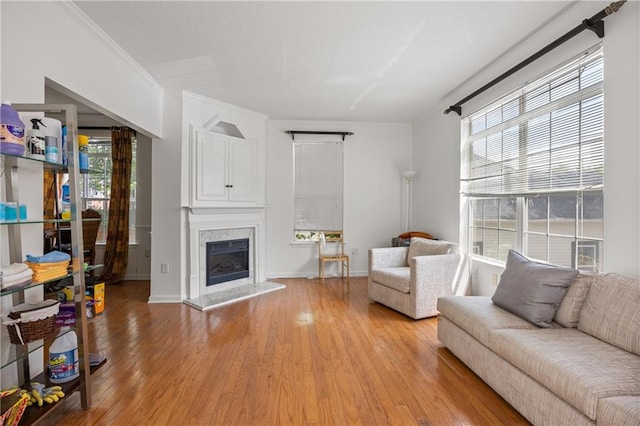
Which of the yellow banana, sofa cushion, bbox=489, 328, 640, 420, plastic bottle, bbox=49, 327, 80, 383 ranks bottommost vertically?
the yellow banana

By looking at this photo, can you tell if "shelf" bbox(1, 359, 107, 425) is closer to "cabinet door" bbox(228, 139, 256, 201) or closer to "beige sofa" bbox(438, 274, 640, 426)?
"beige sofa" bbox(438, 274, 640, 426)

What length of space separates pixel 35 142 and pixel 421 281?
3251mm

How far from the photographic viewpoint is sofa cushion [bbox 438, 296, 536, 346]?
1.96 m

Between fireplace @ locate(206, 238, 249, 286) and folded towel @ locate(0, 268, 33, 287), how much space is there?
101 inches

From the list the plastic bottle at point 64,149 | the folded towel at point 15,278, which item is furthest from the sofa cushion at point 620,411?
the plastic bottle at point 64,149

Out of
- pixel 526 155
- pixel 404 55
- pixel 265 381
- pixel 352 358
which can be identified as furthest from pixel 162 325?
pixel 526 155

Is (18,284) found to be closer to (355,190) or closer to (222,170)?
(222,170)

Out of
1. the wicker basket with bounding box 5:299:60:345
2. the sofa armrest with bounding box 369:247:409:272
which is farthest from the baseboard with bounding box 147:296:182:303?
the sofa armrest with bounding box 369:247:409:272

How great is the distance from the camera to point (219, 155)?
4.17m

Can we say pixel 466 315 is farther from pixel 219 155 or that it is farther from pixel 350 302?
pixel 219 155

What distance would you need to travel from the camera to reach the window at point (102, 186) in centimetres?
505

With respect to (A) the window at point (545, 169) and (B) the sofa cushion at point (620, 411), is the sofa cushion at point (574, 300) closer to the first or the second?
Answer: (A) the window at point (545, 169)

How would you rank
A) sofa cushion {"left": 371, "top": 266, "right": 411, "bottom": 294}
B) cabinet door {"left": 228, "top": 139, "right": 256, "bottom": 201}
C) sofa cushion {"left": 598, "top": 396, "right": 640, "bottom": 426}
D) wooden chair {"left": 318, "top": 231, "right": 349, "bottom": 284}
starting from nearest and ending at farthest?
sofa cushion {"left": 598, "top": 396, "right": 640, "bottom": 426}
sofa cushion {"left": 371, "top": 266, "right": 411, "bottom": 294}
cabinet door {"left": 228, "top": 139, "right": 256, "bottom": 201}
wooden chair {"left": 318, "top": 231, "right": 349, "bottom": 284}

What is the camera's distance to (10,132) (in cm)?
139
